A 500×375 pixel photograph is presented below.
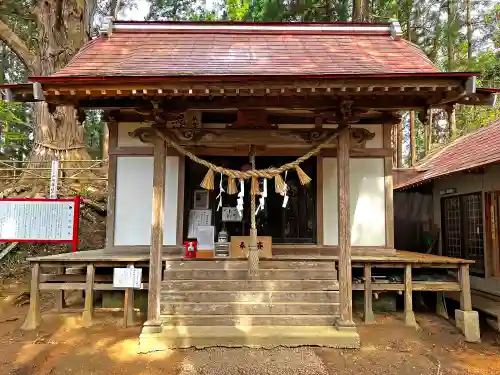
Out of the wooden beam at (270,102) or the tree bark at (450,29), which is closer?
the wooden beam at (270,102)

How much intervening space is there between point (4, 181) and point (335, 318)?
40.2 ft

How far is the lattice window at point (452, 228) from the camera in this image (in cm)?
829

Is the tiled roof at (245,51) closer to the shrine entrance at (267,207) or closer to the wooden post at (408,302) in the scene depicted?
the shrine entrance at (267,207)

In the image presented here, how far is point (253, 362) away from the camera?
4355mm

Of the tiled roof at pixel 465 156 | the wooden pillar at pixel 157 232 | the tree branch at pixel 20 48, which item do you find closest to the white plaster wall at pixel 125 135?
the wooden pillar at pixel 157 232

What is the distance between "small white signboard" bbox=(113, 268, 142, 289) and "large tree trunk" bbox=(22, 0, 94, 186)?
22.8ft

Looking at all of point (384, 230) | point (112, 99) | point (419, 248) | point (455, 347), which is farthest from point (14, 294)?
point (419, 248)

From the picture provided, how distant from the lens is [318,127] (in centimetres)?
548

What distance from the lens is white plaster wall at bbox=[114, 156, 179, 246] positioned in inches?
260

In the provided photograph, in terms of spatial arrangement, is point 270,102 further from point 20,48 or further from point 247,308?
point 20,48

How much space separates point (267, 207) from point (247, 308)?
2.45m

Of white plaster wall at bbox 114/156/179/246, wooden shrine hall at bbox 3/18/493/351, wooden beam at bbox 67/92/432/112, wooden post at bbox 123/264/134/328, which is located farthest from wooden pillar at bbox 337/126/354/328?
wooden post at bbox 123/264/134/328

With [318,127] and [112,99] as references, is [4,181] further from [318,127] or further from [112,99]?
[318,127]

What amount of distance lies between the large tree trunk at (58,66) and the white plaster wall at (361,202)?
843 centimetres
